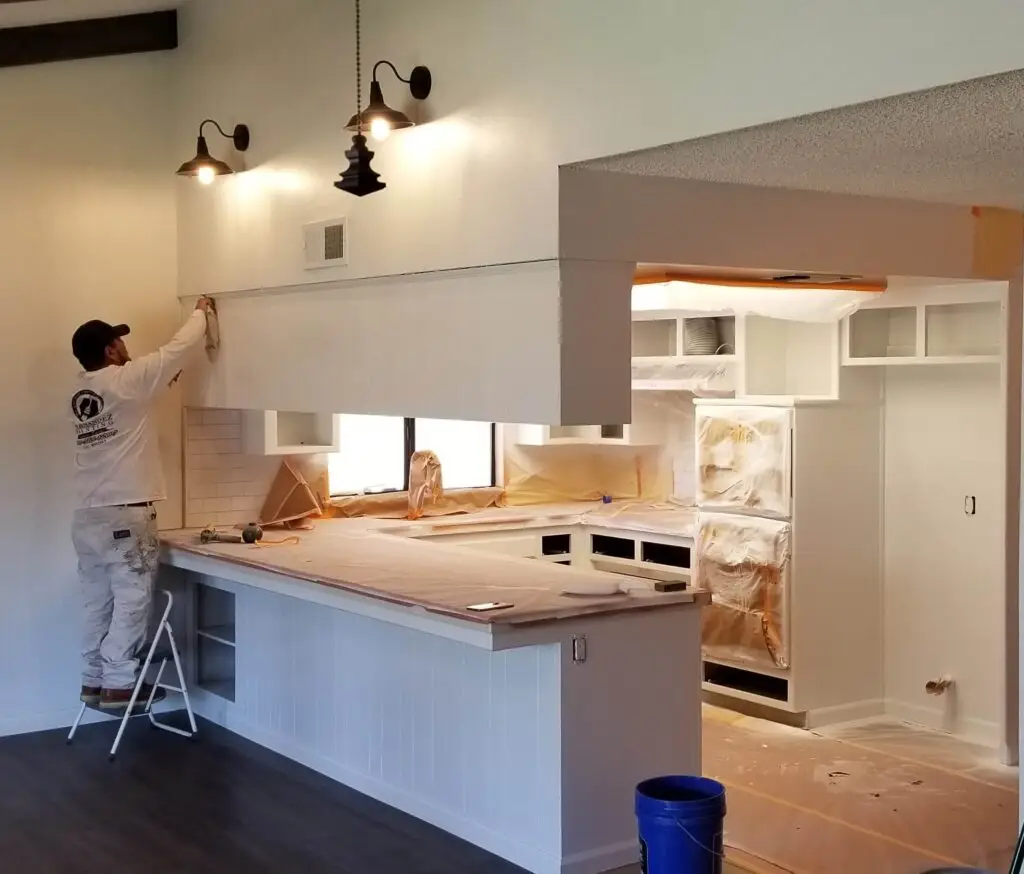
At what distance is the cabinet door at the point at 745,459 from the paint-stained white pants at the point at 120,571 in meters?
2.71

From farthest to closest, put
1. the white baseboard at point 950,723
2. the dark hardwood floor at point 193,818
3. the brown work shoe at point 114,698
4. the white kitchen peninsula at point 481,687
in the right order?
the white baseboard at point 950,723 < the brown work shoe at point 114,698 < the dark hardwood floor at point 193,818 < the white kitchen peninsula at point 481,687

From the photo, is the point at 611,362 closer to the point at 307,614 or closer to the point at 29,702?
the point at 307,614

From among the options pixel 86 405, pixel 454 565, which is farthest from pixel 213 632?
pixel 454 565

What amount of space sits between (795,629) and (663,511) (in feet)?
4.83

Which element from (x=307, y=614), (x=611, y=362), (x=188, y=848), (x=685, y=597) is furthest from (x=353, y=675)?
(x=611, y=362)

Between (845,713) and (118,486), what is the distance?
3.64 m

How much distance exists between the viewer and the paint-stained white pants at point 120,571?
18.9ft

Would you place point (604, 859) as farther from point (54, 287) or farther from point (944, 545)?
point (54, 287)

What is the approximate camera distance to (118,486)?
574 cm

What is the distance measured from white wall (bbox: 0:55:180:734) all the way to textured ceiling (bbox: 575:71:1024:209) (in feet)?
10.6

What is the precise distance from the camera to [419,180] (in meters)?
4.56

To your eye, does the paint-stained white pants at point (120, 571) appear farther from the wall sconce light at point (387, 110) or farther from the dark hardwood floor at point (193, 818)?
the wall sconce light at point (387, 110)

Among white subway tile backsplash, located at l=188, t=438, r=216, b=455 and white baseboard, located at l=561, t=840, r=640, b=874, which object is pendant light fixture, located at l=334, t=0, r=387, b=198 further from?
white subway tile backsplash, located at l=188, t=438, r=216, b=455

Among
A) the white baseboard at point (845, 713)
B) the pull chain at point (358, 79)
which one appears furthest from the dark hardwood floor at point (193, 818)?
the pull chain at point (358, 79)
